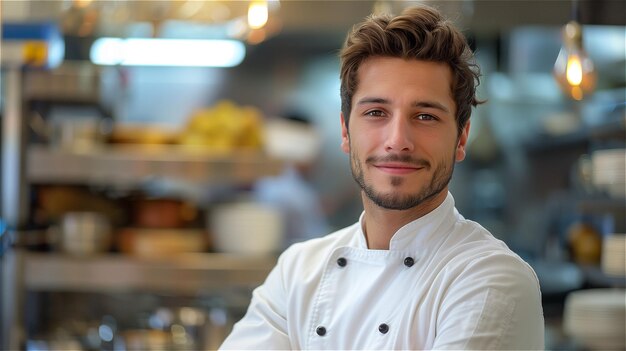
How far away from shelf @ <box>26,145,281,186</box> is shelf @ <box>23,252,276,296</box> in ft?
1.05

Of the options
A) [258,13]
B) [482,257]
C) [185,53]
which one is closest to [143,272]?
[258,13]

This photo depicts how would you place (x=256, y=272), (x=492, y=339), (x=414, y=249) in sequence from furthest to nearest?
(x=256, y=272)
(x=414, y=249)
(x=492, y=339)

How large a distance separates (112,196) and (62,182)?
0.72ft

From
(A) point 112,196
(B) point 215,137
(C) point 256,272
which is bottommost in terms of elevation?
(C) point 256,272

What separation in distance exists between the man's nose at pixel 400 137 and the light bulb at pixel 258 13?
3.98 feet

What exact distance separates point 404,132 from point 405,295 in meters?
0.30

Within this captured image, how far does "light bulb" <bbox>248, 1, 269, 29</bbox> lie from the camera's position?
8.75 feet

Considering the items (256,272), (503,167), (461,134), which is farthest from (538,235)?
(461,134)

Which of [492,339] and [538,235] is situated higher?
[492,339]

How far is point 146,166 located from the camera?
140 inches

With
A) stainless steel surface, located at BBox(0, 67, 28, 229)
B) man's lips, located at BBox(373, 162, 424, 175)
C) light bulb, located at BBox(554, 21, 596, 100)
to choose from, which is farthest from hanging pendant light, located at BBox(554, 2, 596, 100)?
stainless steel surface, located at BBox(0, 67, 28, 229)

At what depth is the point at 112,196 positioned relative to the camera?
12.7ft

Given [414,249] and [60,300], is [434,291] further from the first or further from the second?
[60,300]

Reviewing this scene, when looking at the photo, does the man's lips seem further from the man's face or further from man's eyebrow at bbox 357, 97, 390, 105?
man's eyebrow at bbox 357, 97, 390, 105
